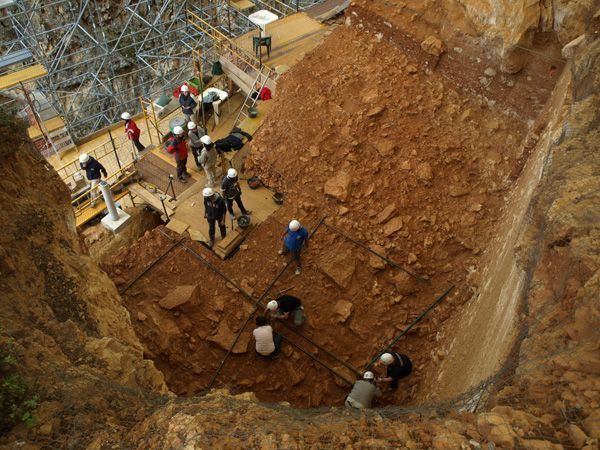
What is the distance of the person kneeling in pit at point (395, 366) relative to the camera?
7.44 metres

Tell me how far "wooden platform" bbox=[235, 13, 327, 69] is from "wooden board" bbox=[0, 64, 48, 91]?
197 inches

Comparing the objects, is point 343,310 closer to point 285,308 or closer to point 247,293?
point 285,308

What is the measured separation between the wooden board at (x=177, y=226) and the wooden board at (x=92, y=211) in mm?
1813

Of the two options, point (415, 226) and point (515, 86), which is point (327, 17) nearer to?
point (515, 86)

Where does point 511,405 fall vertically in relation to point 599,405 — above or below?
below

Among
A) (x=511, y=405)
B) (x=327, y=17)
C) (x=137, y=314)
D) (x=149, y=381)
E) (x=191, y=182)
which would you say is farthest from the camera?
(x=327, y=17)

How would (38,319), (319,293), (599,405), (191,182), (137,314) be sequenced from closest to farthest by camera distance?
(599,405) → (38,319) → (137,314) → (319,293) → (191,182)

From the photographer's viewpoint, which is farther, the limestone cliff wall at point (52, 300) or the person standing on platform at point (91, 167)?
the person standing on platform at point (91, 167)

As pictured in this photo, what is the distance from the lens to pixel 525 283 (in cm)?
560

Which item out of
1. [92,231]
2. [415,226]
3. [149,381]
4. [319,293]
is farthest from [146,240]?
[415,226]

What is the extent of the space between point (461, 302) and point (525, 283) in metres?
2.72

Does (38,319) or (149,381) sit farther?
(149,381)

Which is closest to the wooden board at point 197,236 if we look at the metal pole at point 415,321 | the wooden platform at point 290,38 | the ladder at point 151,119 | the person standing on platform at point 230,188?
the person standing on platform at point 230,188

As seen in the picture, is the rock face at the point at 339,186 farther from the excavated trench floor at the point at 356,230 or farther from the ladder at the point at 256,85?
the ladder at the point at 256,85
